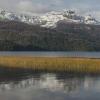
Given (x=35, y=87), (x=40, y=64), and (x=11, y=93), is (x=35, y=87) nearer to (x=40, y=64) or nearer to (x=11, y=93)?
(x=11, y=93)

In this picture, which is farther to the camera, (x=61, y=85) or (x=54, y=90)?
(x=61, y=85)

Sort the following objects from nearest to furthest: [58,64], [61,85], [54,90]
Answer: [54,90] < [61,85] < [58,64]

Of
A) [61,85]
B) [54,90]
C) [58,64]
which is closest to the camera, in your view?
[54,90]

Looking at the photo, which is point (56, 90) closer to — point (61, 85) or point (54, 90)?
point (54, 90)

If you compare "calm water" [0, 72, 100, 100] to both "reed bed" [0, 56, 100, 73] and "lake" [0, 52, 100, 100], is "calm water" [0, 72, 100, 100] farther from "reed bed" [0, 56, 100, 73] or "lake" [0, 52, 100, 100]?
"reed bed" [0, 56, 100, 73]

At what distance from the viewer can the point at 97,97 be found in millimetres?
42031

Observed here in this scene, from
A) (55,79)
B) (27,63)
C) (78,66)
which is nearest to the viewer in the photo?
(55,79)

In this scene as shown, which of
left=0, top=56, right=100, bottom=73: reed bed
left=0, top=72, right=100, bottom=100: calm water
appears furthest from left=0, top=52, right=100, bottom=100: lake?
left=0, top=56, right=100, bottom=73: reed bed

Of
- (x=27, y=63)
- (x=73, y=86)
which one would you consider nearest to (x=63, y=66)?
(x=27, y=63)

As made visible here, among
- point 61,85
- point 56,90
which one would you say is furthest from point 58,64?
point 56,90

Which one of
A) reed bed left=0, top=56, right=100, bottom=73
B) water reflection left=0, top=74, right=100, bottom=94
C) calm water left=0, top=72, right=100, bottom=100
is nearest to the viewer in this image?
calm water left=0, top=72, right=100, bottom=100

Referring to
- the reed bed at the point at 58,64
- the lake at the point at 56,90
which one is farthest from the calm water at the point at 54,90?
the reed bed at the point at 58,64

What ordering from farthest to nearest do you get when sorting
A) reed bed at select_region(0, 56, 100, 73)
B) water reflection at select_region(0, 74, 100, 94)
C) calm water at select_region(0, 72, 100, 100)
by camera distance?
reed bed at select_region(0, 56, 100, 73), water reflection at select_region(0, 74, 100, 94), calm water at select_region(0, 72, 100, 100)

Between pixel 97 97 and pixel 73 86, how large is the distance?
425 inches
